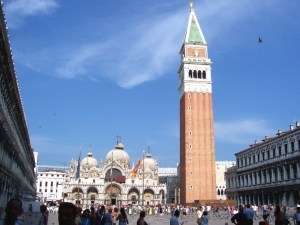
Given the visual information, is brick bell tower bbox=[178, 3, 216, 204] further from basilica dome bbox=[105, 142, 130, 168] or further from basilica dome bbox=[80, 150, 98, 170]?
basilica dome bbox=[80, 150, 98, 170]

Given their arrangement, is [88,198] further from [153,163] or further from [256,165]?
[256,165]

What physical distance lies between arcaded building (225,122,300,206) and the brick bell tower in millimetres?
4893

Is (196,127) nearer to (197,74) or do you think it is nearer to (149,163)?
(197,74)

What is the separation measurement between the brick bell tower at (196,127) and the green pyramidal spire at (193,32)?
1007 mm

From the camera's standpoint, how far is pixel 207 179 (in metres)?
63.1

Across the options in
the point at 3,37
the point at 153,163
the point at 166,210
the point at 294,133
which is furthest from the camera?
the point at 153,163

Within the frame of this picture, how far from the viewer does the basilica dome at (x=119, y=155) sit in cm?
8506

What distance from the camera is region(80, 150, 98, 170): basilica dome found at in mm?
85794

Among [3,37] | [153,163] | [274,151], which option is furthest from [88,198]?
[3,37]

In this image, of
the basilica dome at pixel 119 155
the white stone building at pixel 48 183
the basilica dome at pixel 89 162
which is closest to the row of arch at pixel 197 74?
the basilica dome at pixel 119 155

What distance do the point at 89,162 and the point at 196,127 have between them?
33407 mm

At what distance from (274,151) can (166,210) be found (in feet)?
58.8

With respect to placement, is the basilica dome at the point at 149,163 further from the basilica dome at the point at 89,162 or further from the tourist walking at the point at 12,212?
the tourist walking at the point at 12,212

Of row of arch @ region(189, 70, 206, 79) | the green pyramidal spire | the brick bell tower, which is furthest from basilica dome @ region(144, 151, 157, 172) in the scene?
the green pyramidal spire
